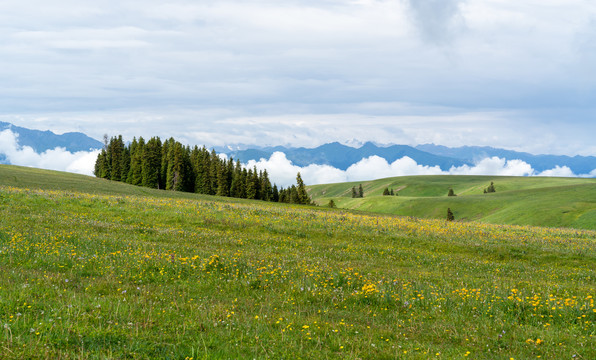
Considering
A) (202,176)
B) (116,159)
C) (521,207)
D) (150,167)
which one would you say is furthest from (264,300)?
(521,207)

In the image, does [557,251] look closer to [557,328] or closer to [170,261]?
[557,328]

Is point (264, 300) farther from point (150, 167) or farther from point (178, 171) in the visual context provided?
point (150, 167)

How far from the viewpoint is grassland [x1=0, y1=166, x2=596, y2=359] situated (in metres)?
6.36

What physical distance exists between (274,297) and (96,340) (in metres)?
5.18

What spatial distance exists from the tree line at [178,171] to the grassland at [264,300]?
88.1m

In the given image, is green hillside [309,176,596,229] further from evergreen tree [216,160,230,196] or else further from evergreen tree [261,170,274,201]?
evergreen tree [216,160,230,196]

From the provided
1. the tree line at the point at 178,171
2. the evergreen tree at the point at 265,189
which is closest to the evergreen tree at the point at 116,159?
the tree line at the point at 178,171

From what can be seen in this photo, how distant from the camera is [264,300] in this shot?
10.1 m

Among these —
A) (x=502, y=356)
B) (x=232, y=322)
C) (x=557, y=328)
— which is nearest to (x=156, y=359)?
(x=232, y=322)

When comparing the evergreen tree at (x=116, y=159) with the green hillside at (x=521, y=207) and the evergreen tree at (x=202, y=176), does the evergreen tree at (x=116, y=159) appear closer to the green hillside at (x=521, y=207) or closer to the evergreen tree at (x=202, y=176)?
the evergreen tree at (x=202, y=176)

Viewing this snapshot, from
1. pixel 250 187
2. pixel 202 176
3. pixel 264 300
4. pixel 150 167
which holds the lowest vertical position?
pixel 264 300

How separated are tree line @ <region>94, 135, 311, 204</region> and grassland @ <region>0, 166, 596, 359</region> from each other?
8815cm

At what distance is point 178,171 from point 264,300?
3908 inches

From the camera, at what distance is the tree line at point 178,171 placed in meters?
105
